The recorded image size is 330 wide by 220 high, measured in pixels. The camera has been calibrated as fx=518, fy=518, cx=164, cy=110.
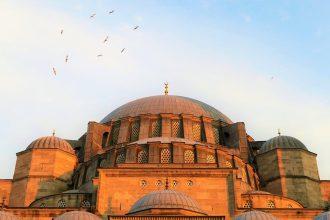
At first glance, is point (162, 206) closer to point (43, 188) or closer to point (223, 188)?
point (223, 188)

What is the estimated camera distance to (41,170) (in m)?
36.3

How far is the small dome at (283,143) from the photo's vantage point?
123ft

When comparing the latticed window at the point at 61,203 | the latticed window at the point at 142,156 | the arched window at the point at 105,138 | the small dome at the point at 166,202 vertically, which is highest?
the arched window at the point at 105,138

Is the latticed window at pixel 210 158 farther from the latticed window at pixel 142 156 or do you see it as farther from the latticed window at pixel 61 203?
the latticed window at pixel 61 203

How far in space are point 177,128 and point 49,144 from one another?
9.66 m

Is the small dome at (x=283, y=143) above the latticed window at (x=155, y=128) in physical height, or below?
below

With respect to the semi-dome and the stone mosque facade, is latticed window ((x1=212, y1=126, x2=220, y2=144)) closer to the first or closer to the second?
the stone mosque facade

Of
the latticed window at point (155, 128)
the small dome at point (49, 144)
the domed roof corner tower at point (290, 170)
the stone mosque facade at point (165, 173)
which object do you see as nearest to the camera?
the stone mosque facade at point (165, 173)

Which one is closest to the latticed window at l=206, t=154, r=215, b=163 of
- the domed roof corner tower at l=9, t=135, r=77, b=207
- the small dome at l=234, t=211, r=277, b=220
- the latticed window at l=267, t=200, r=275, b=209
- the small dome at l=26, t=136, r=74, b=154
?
the latticed window at l=267, t=200, r=275, b=209

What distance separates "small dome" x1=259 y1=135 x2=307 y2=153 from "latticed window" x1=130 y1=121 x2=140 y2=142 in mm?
9424

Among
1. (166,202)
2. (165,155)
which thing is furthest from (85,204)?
(166,202)

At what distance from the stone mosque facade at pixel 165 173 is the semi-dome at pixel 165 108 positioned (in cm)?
9

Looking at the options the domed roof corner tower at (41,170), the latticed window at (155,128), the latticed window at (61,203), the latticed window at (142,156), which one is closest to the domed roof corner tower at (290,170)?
the latticed window at (155,128)

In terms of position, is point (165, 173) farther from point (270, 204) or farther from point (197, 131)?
point (197, 131)
